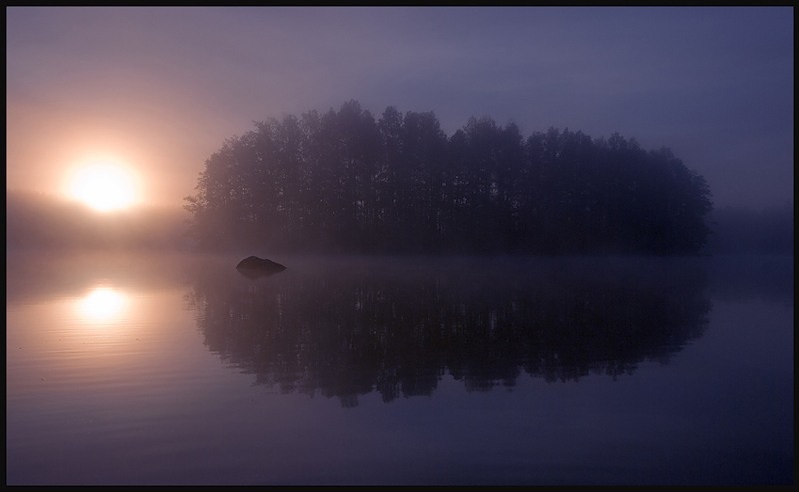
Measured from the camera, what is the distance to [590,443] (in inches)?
216

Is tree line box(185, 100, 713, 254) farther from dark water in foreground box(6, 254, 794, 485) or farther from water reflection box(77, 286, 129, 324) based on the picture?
dark water in foreground box(6, 254, 794, 485)

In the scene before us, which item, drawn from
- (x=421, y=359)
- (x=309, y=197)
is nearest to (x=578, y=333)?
(x=421, y=359)

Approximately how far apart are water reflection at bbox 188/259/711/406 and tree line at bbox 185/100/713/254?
29.0 m

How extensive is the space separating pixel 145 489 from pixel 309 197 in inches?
1784

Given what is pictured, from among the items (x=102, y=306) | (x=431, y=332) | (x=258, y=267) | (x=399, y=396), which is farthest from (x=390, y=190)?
(x=399, y=396)

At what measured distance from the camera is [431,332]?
37.3 ft

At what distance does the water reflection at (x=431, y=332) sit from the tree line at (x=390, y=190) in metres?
29.0

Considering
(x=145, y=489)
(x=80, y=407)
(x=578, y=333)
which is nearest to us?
(x=145, y=489)

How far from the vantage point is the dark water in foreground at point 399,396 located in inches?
197

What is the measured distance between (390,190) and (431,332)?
38.8m

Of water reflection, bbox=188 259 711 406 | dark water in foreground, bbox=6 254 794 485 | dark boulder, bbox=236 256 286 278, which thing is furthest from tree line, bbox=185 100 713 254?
dark water in foreground, bbox=6 254 794 485

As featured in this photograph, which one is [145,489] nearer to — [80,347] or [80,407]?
[80,407]

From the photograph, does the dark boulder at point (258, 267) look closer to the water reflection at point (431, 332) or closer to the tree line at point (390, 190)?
the water reflection at point (431, 332)

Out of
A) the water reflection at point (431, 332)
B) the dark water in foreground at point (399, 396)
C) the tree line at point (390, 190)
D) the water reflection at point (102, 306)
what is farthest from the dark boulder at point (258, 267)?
the tree line at point (390, 190)
